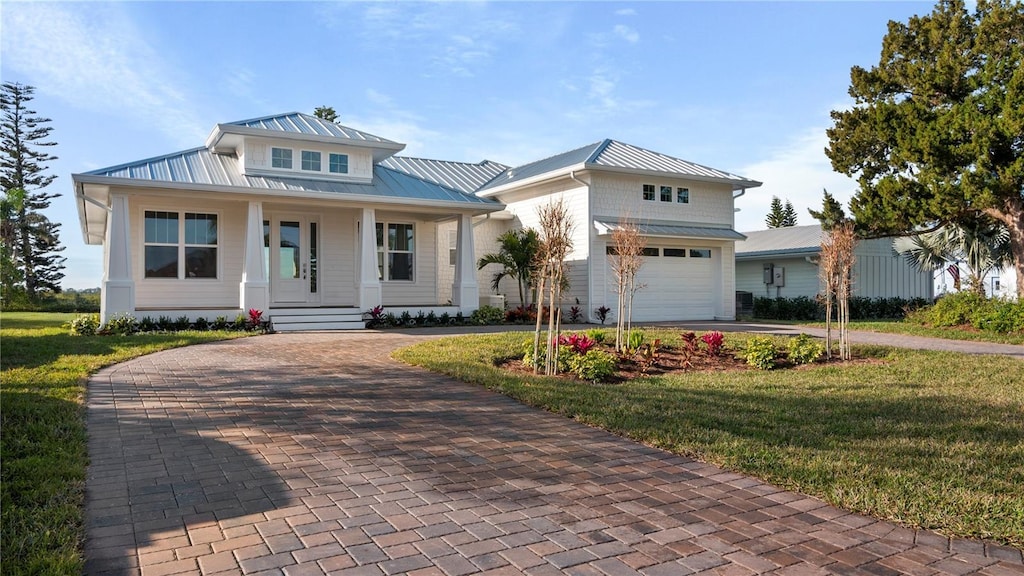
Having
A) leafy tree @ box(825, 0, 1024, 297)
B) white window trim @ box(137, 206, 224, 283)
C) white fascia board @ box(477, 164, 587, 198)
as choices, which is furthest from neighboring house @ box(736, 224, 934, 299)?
white window trim @ box(137, 206, 224, 283)

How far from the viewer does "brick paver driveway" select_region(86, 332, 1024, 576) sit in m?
3.28

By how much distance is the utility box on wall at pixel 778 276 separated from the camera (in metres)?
27.4

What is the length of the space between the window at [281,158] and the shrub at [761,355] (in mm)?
12079

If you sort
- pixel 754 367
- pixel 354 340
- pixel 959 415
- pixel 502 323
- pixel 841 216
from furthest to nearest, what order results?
pixel 841 216 → pixel 502 323 → pixel 354 340 → pixel 754 367 → pixel 959 415

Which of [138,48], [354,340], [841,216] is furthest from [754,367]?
[841,216]

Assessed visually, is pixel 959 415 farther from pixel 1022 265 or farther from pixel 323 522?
pixel 1022 265

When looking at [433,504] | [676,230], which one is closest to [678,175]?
[676,230]

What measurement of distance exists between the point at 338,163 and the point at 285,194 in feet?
7.86

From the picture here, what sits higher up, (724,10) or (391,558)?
(724,10)

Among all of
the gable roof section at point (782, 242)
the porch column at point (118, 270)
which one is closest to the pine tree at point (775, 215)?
the gable roof section at point (782, 242)

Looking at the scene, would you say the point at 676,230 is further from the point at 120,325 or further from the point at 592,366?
the point at 120,325

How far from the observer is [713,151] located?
873 inches

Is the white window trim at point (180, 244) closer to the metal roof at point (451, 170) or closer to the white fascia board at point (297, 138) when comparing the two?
the white fascia board at point (297, 138)

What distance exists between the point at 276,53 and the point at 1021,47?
17993mm
